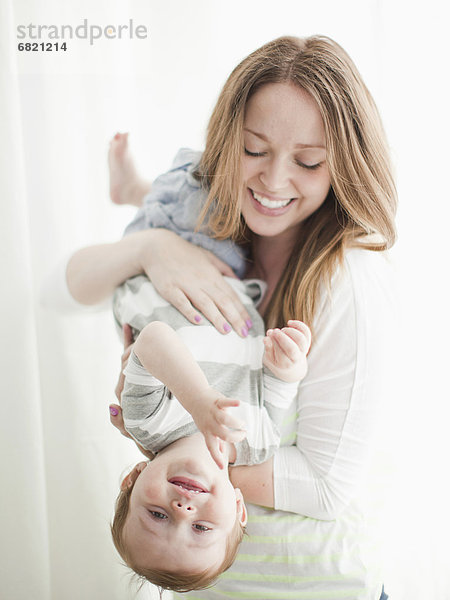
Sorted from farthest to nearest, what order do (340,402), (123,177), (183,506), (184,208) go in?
(123,177), (184,208), (340,402), (183,506)

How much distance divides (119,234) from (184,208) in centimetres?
33

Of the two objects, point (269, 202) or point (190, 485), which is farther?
point (269, 202)

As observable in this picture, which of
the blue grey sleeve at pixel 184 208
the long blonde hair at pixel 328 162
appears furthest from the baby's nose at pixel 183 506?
the blue grey sleeve at pixel 184 208

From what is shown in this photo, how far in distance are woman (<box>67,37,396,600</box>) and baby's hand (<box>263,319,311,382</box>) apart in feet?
0.26

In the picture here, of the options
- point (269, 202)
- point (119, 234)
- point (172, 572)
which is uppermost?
point (269, 202)

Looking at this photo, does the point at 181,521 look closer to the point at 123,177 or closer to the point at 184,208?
the point at 184,208

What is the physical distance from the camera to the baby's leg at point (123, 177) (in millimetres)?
1330

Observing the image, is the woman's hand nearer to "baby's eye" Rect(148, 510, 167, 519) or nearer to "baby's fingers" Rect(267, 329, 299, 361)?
"baby's fingers" Rect(267, 329, 299, 361)

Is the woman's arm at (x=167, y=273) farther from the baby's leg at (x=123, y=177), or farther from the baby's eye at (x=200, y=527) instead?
the baby's eye at (x=200, y=527)

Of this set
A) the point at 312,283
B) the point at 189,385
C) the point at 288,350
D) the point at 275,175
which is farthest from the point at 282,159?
the point at 189,385

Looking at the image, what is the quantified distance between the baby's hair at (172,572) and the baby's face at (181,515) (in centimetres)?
1

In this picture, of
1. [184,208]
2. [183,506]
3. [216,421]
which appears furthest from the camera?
[184,208]

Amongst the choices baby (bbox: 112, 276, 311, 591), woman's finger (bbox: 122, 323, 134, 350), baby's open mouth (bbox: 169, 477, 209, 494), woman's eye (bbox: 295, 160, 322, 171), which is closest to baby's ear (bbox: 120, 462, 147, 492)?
baby (bbox: 112, 276, 311, 591)

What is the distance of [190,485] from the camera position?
0.93m
